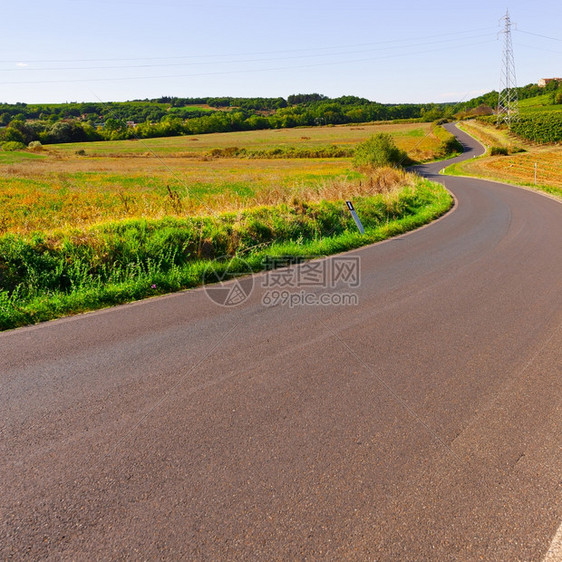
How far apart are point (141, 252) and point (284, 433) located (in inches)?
229

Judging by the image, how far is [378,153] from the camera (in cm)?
3944

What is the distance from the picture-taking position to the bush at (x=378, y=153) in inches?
1550

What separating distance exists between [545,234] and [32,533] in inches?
559

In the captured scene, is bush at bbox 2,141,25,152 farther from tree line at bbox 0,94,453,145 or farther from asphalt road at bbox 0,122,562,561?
asphalt road at bbox 0,122,562,561

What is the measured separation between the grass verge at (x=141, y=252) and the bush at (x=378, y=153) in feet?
Result: 96.1

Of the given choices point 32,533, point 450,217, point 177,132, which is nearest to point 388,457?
point 32,533

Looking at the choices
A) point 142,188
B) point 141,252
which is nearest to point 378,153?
point 142,188

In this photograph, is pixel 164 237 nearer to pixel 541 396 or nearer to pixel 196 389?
pixel 196 389

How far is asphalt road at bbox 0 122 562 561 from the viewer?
249cm

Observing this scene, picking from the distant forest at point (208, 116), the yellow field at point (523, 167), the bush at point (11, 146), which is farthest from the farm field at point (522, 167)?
the bush at point (11, 146)

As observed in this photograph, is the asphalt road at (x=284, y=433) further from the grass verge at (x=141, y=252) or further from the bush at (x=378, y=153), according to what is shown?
the bush at (x=378, y=153)

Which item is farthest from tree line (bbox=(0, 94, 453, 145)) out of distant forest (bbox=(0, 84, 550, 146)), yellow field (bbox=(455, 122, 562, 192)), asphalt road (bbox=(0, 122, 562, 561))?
asphalt road (bbox=(0, 122, 562, 561))

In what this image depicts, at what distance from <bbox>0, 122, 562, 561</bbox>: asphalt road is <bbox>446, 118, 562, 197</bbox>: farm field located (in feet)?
82.5

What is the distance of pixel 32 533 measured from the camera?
8.20 ft
